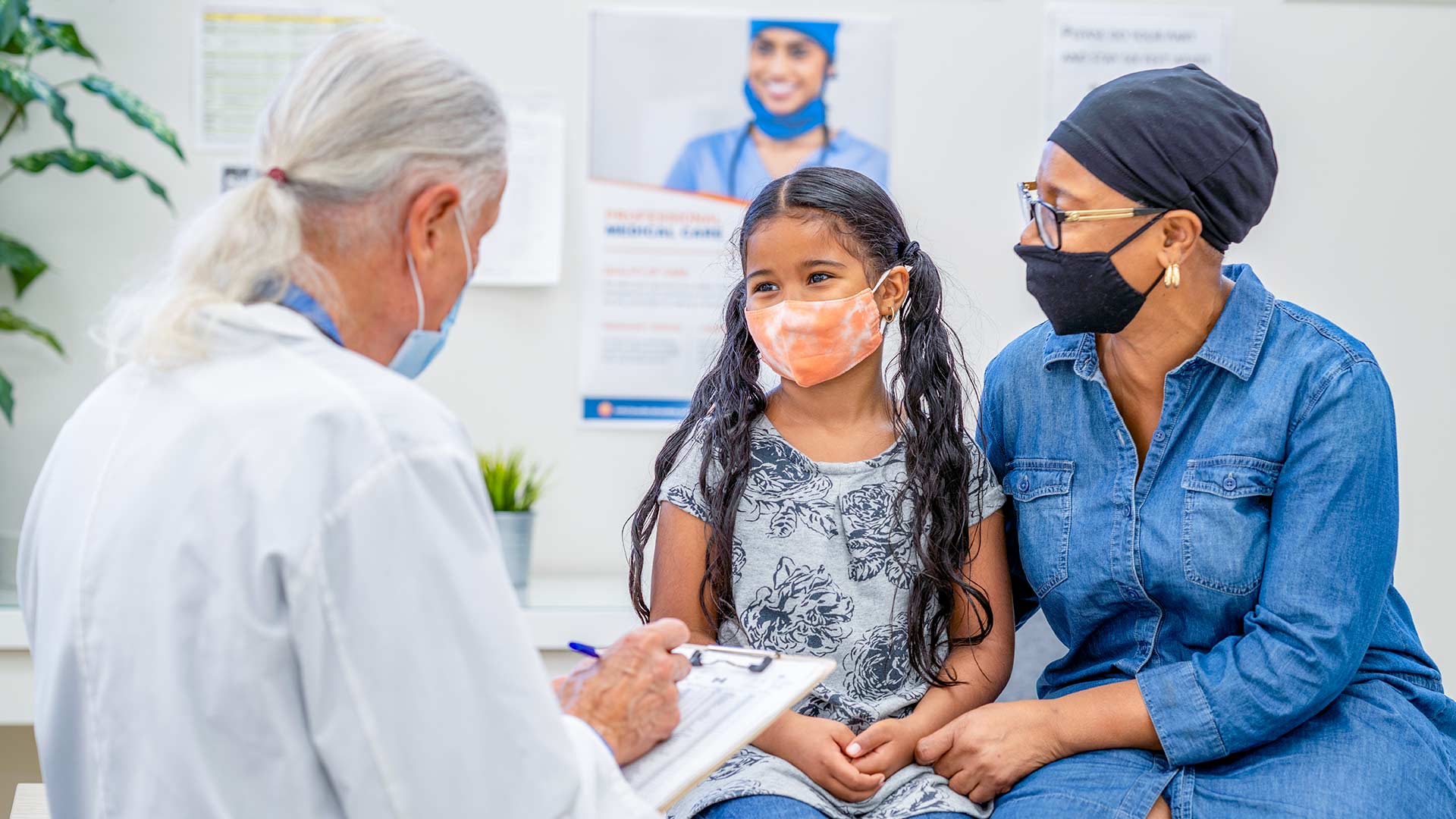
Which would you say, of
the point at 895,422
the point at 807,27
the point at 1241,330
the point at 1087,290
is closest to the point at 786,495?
the point at 895,422

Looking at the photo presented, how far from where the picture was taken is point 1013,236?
2600mm

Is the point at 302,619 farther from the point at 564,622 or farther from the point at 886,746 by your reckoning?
the point at 564,622

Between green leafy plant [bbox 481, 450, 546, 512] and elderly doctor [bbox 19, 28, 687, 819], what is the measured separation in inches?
54.0

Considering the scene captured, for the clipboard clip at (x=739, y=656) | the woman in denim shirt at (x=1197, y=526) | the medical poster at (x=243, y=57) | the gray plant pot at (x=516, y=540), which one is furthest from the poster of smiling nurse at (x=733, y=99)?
the clipboard clip at (x=739, y=656)

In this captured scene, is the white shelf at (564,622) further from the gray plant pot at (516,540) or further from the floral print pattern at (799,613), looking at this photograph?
the floral print pattern at (799,613)

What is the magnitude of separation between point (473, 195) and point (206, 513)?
0.36 m

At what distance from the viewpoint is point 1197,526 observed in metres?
1.37

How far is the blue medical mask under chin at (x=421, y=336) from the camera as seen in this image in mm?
1000

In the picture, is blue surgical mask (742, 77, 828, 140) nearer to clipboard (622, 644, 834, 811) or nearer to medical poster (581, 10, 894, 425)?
medical poster (581, 10, 894, 425)

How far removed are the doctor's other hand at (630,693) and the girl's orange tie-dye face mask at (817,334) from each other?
533 millimetres

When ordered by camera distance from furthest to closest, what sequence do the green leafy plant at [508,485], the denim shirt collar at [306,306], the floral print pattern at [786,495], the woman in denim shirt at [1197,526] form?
1. the green leafy plant at [508,485]
2. the floral print pattern at [786,495]
3. the woman in denim shirt at [1197,526]
4. the denim shirt collar at [306,306]

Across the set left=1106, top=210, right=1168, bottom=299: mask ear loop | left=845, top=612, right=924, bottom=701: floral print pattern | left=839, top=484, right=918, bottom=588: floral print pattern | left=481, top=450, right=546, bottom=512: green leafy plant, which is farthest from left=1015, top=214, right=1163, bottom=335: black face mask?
left=481, top=450, right=546, bottom=512: green leafy plant

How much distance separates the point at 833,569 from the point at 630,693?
0.51 metres

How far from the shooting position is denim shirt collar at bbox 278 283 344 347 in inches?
36.4
